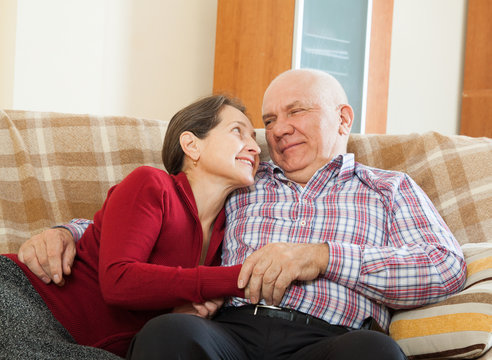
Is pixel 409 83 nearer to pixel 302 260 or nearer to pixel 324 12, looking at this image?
pixel 324 12

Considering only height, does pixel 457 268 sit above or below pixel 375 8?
below

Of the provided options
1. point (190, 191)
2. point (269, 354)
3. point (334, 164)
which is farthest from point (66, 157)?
point (269, 354)

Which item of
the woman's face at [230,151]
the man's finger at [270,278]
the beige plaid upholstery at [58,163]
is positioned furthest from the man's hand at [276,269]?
the beige plaid upholstery at [58,163]

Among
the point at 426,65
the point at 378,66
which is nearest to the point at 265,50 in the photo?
the point at 378,66

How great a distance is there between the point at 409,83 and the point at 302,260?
3729 mm

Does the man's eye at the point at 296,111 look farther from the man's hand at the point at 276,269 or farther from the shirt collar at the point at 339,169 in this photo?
the man's hand at the point at 276,269

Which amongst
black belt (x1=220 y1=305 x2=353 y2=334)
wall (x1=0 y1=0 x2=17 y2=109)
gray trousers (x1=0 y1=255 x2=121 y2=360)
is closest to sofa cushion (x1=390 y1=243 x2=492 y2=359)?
black belt (x1=220 y1=305 x2=353 y2=334)

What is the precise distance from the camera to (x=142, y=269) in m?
1.26

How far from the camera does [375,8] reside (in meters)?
3.93

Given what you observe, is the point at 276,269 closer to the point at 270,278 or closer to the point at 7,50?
the point at 270,278

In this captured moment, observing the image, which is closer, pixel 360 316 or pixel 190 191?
pixel 360 316

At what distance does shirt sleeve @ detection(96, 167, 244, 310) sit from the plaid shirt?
0.17 meters

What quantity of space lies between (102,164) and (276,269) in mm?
780

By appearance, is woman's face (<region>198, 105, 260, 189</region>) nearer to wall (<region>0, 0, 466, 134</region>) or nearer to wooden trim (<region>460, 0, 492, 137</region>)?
wall (<region>0, 0, 466, 134</region>)
